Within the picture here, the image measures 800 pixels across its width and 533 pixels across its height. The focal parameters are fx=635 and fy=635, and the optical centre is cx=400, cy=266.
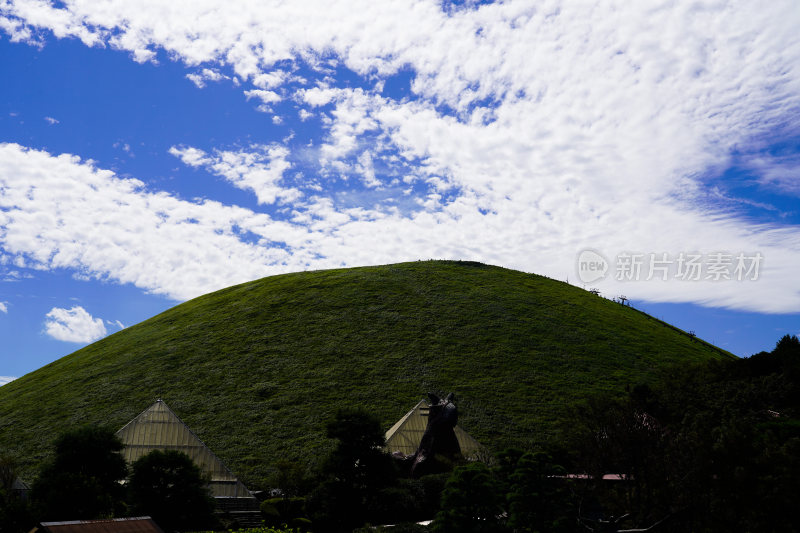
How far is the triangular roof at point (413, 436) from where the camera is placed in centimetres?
4078

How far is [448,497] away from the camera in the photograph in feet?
73.5

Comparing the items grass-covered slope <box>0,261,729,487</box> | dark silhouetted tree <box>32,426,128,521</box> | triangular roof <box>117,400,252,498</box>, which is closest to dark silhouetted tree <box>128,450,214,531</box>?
dark silhouetted tree <box>32,426,128,521</box>

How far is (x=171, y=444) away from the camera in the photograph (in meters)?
34.8

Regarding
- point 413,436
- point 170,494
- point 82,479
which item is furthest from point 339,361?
point 82,479

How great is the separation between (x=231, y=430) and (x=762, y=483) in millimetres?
37871

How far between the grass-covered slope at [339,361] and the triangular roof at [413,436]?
14.2ft

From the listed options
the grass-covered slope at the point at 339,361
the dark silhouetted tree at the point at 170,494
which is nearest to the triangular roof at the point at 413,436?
the grass-covered slope at the point at 339,361

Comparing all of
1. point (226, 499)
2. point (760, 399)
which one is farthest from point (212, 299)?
point (760, 399)

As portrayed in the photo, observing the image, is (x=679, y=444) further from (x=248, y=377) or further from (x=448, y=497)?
(x=248, y=377)

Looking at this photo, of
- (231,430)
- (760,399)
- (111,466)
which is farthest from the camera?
(231,430)

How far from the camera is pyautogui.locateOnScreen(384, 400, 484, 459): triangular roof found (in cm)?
4078

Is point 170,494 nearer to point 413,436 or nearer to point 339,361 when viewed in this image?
point 413,436

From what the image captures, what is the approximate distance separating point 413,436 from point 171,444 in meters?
15.4

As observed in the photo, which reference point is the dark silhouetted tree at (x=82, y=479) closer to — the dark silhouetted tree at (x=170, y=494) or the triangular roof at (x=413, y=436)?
the dark silhouetted tree at (x=170, y=494)
